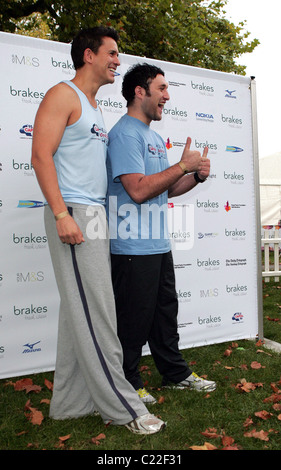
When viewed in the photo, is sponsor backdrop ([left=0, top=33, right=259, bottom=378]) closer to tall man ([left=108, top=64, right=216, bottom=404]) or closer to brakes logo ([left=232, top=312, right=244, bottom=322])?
brakes logo ([left=232, top=312, right=244, bottom=322])

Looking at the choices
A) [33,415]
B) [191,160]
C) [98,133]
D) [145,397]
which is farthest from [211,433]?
[98,133]

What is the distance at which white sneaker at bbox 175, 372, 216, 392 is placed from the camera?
10.9 ft

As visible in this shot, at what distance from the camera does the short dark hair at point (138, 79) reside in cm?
300

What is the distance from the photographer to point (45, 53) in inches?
144

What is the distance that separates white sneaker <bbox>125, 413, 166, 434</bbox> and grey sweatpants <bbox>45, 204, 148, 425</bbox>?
0.03 m

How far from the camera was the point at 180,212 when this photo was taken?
14.6 ft

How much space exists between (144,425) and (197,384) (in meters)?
0.87

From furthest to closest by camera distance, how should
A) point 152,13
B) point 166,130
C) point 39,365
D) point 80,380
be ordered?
point 152,13 → point 166,130 → point 39,365 → point 80,380

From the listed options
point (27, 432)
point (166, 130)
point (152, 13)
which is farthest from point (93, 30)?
point (152, 13)

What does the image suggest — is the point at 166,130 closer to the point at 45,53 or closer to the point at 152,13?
the point at 45,53

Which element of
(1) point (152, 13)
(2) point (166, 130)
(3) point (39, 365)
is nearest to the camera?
(3) point (39, 365)

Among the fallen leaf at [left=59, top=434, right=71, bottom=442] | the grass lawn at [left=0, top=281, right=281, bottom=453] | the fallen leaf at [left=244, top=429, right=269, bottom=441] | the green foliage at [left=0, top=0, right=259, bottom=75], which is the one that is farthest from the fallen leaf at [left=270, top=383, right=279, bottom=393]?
the green foliage at [left=0, top=0, right=259, bottom=75]

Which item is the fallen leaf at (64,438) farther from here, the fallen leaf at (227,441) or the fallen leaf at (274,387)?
the fallen leaf at (274,387)

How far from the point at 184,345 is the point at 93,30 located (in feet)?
10.1
